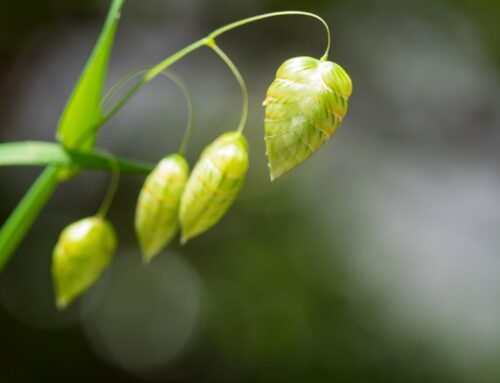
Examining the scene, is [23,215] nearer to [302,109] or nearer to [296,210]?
[302,109]

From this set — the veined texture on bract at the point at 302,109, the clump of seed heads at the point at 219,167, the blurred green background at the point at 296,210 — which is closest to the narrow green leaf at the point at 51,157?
the clump of seed heads at the point at 219,167

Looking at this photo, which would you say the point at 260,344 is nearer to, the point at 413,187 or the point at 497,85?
the point at 413,187

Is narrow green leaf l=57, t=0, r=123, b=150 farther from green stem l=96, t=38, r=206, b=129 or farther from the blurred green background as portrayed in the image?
the blurred green background

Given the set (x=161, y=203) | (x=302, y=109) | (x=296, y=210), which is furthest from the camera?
(x=296, y=210)

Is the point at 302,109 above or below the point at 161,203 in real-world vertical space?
above

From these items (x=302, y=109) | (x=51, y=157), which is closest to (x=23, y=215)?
(x=51, y=157)

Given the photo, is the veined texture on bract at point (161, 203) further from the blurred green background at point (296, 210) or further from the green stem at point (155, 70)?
the blurred green background at point (296, 210)

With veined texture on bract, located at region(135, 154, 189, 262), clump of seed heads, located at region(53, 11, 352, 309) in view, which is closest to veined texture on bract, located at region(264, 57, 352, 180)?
clump of seed heads, located at region(53, 11, 352, 309)
